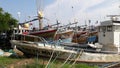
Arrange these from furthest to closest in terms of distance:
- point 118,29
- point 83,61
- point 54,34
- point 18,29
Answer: point 18,29
point 54,34
point 118,29
point 83,61

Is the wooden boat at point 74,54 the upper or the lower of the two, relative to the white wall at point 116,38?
lower

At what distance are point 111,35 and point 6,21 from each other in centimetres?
1419

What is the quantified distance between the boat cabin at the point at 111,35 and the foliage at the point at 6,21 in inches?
503

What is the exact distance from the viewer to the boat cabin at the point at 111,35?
16.8m

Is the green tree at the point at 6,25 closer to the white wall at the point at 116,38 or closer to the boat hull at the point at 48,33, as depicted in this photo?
the boat hull at the point at 48,33

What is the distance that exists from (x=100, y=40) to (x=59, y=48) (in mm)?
3110

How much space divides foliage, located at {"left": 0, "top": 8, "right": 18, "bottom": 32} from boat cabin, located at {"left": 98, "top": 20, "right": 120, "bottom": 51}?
1278 centimetres

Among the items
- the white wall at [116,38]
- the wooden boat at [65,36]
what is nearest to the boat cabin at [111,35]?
the white wall at [116,38]

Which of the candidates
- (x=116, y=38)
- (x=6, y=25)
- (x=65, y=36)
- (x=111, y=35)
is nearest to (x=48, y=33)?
(x=65, y=36)

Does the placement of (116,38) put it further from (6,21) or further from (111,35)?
(6,21)

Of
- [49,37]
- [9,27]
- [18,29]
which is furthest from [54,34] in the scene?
[9,27]

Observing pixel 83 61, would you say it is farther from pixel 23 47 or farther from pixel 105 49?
pixel 23 47

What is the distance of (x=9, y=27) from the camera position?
92.8ft

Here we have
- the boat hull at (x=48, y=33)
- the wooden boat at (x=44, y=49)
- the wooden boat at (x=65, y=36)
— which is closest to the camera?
the wooden boat at (x=44, y=49)
